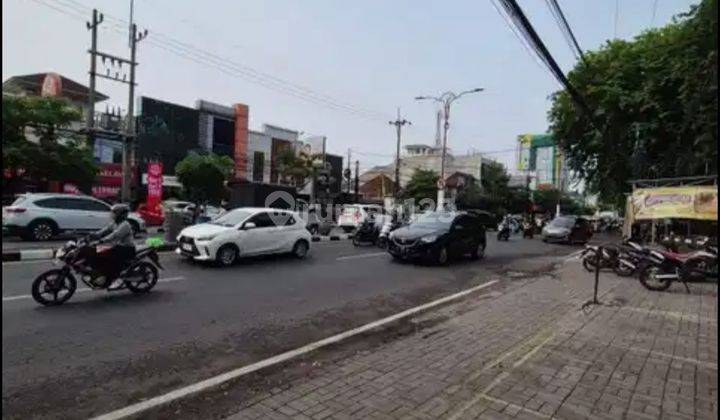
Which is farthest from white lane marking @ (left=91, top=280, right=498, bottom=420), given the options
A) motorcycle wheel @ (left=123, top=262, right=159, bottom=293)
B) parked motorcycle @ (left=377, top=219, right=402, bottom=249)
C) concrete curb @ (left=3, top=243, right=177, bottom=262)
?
parked motorcycle @ (left=377, top=219, right=402, bottom=249)

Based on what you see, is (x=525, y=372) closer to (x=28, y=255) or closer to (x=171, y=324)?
(x=171, y=324)

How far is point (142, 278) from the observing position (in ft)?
30.6

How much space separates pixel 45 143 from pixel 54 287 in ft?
61.4

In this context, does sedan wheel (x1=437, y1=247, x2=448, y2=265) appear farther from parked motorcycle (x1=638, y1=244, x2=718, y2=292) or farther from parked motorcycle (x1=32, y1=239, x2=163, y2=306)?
parked motorcycle (x1=32, y1=239, x2=163, y2=306)

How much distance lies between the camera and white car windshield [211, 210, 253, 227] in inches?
555

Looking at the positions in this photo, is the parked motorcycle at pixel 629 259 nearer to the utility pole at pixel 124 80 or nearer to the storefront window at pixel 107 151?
the utility pole at pixel 124 80

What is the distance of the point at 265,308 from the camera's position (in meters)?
8.66

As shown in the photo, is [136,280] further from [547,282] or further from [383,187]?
[383,187]

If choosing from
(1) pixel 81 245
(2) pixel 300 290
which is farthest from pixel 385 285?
(1) pixel 81 245

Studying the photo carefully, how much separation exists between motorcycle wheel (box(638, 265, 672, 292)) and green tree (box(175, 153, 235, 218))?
912 inches

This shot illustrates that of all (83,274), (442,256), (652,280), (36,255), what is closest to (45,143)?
(36,255)

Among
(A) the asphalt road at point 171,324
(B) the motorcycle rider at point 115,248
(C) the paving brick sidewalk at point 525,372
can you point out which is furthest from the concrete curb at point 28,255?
(C) the paving brick sidewalk at point 525,372

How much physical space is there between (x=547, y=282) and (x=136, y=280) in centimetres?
883

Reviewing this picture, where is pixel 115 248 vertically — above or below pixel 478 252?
above
